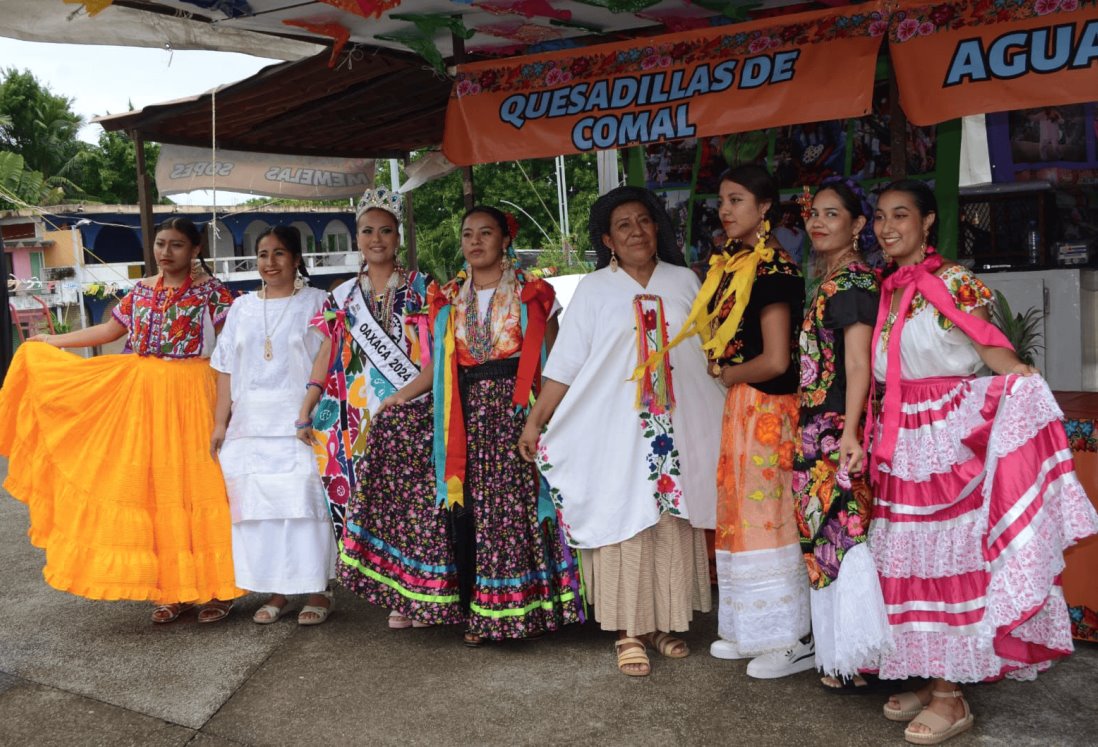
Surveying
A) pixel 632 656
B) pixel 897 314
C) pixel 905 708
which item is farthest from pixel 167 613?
pixel 897 314

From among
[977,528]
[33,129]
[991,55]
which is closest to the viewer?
[977,528]

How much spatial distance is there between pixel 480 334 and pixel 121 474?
1.91 meters

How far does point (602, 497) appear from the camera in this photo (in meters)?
3.95

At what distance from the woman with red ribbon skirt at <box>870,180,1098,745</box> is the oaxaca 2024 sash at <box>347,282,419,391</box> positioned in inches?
81.9

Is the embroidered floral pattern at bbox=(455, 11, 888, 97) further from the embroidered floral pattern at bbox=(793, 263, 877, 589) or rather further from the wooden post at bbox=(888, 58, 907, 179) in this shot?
the embroidered floral pattern at bbox=(793, 263, 877, 589)

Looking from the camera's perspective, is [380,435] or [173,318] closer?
[380,435]

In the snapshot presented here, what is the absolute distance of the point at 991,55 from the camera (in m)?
4.38

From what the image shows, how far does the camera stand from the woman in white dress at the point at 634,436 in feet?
12.9

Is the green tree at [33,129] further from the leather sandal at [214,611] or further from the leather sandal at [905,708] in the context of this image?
the leather sandal at [905,708]

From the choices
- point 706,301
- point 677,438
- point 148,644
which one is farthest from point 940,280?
point 148,644

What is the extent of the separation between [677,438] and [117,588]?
2667mm

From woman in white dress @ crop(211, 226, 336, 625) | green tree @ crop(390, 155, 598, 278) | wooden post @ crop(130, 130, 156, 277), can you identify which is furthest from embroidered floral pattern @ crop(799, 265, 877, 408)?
green tree @ crop(390, 155, 598, 278)

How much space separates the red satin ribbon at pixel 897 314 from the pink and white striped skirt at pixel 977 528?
4 cm

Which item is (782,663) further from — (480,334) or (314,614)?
(314,614)
